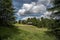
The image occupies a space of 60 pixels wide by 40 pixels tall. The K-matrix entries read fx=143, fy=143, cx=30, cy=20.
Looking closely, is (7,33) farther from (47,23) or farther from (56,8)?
(47,23)

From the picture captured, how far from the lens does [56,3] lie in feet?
93.4

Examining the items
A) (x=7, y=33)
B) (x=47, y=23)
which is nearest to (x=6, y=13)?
(x=47, y=23)

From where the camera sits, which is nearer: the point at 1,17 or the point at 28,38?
the point at 28,38

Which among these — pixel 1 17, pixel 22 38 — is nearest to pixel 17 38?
pixel 22 38

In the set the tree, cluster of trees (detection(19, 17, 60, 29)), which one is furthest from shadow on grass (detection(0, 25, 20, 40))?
the tree

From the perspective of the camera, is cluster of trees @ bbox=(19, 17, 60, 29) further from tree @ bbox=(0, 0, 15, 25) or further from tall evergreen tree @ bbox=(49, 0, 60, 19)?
tree @ bbox=(0, 0, 15, 25)

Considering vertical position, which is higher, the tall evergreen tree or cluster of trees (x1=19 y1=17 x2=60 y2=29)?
the tall evergreen tree

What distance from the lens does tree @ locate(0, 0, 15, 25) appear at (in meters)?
42.0

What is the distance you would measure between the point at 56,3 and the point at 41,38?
7.78 metres

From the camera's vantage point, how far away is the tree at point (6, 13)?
41969 millimetres

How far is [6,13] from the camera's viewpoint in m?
42.8

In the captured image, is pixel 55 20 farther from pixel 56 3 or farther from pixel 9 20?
pixel 9 20

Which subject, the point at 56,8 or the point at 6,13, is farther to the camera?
the point at 6,13

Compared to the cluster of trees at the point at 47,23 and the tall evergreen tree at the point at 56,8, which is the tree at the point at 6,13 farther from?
the tall evergreen tree at the point at 56,8
